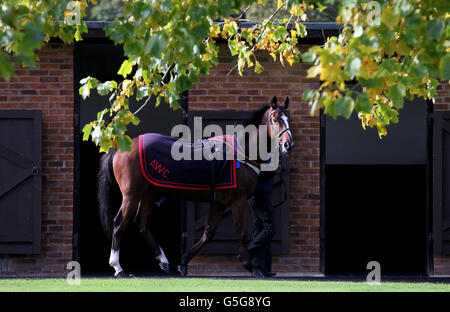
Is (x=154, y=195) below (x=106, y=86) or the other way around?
below

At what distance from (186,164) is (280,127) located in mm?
1148

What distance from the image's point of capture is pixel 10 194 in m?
10.1

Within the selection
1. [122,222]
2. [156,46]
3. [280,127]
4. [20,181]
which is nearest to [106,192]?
[122,222]

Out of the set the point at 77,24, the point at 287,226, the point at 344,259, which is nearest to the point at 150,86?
the point at 77,24

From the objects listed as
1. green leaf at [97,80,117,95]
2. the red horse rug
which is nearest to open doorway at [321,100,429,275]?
the red horse rug

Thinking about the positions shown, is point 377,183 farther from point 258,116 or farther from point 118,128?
point 118,128

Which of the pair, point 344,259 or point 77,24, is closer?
point 77,24

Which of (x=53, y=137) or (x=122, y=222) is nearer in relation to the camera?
(x=122, y=222)

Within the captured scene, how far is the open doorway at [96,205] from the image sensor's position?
39.3ft

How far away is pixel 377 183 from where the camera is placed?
595 inches

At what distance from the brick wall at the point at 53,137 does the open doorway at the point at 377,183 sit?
16.6 feet

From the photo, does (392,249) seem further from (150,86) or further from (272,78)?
(150,86)

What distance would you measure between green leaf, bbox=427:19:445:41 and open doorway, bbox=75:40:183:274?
6942mm

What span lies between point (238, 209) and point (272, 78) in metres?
2.24
